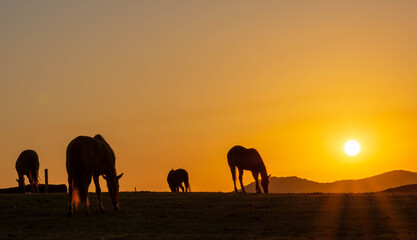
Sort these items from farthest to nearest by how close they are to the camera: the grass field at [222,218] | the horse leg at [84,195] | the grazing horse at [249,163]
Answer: the grazing horse at [249,163], the horse leg at [84,195], the grass field at [222,218]

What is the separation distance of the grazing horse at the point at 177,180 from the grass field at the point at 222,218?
32.5 metres

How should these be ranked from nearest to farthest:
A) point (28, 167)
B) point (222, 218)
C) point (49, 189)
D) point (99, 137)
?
point (222, 218)
point (99, 137)
point (28, 167)
point (49, 189)

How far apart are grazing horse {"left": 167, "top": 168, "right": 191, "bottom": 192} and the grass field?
32468mm

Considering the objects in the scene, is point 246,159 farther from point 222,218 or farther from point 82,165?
point 82,165

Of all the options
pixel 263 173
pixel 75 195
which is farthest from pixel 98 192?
pixel 263 173

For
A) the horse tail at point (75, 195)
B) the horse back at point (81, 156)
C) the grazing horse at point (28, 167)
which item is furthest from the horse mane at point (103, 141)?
the grazing horse at point (28, 167)

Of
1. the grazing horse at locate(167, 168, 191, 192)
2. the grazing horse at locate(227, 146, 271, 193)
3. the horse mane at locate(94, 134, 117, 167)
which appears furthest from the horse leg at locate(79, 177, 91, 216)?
the grazing horse at locate(167, 168, 191, 192)

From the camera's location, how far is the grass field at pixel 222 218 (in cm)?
2752

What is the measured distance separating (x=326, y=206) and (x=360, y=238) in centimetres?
830

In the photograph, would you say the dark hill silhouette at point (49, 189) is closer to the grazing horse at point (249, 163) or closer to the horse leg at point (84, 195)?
the grazing horse at point (249, 163)

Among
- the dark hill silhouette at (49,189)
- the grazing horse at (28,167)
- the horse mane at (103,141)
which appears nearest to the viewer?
the horse mane at (103,141)

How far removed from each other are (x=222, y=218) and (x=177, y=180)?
134 feet

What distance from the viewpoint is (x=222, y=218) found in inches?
1251

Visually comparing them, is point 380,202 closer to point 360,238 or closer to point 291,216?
point 291,216
